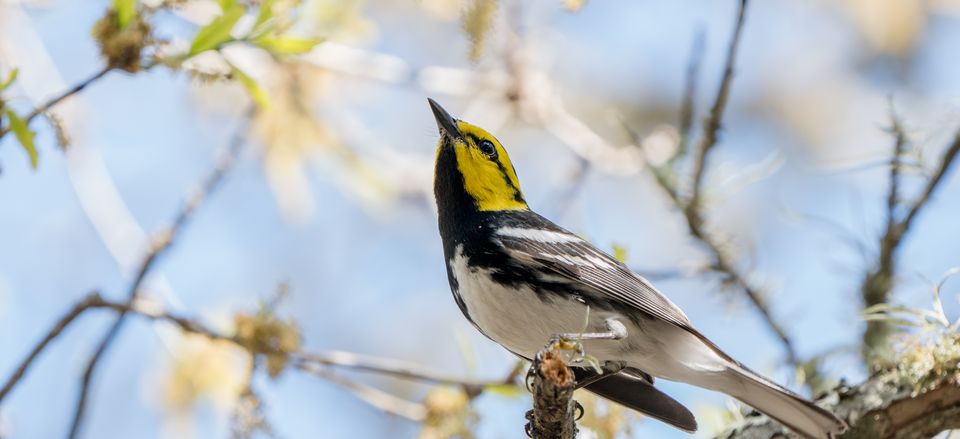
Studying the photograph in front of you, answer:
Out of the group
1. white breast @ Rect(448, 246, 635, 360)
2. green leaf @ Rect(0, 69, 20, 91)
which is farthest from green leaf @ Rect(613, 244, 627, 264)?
green leaf @ Rect(0, 69, 20, 91)

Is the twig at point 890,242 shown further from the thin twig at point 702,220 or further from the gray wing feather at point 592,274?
the gray wing feather at point 592,274

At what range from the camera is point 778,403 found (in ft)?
9.39

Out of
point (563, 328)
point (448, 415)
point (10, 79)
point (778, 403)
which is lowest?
point (448, 415)

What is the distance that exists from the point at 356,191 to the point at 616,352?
1915mm

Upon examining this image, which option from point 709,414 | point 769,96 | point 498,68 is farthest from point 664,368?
point 769,96

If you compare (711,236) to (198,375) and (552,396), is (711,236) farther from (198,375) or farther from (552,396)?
(198,375)

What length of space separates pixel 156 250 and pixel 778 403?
203cm

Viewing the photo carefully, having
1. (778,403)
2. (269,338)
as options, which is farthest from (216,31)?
(778,403)

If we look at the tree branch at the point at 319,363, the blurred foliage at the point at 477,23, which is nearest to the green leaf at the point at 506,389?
the tree branch at the point at 319,363

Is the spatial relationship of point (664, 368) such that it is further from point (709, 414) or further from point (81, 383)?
point (81, 383)

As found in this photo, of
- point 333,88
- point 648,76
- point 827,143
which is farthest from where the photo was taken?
point 648,76

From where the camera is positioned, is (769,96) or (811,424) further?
(769,96)

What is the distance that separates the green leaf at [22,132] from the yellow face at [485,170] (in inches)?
61.5

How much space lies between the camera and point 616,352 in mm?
3133
